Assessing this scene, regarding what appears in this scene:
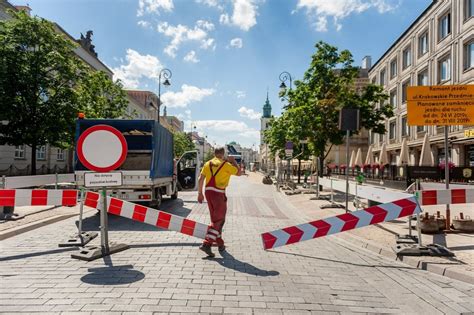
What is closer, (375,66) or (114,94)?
(114,94)

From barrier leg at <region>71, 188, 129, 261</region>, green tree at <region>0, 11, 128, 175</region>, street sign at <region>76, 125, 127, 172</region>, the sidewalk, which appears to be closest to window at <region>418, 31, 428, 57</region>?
the sidewalk

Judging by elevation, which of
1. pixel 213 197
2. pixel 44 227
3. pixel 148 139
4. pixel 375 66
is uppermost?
pixel 375 66

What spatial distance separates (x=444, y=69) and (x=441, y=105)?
2475 centimetres

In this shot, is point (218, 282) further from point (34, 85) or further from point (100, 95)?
point (100, 95)

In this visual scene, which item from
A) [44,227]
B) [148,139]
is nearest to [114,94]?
[148,139]

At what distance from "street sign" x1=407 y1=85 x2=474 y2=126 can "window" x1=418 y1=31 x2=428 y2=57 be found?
2823cm

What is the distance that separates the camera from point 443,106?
27.0 feet

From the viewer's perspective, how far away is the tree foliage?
19.5m

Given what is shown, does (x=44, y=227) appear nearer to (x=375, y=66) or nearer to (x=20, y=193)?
(x=20, y=193)

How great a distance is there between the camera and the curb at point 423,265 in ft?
16.9

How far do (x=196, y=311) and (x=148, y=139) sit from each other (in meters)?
7.98

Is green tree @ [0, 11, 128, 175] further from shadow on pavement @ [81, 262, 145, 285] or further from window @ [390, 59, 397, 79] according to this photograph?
window @ [390, 59, 397, 79]

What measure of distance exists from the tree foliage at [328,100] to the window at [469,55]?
8276 millimetres

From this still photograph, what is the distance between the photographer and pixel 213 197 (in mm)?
6203
